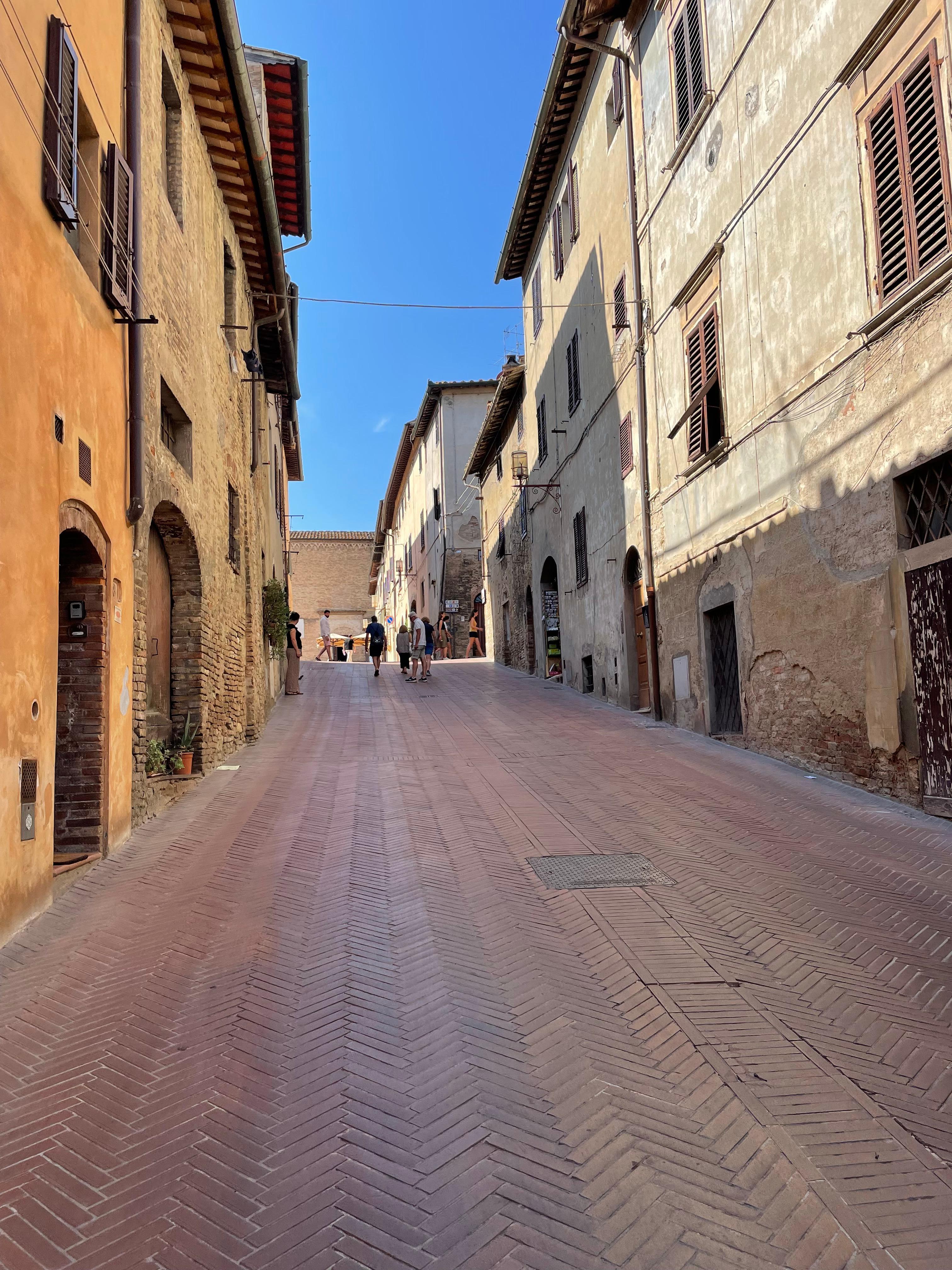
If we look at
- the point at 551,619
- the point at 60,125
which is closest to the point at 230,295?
the point at 60,125

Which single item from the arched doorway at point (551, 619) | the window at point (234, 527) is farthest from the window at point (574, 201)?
the window at point (234, 527)

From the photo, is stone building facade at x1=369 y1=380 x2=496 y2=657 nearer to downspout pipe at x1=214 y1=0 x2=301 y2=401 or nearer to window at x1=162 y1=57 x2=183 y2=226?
downspout pipe at x1=214 y1=0 x2=301 y2=401

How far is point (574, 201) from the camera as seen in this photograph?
20266 mm

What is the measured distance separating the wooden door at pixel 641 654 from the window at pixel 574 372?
18.0ft

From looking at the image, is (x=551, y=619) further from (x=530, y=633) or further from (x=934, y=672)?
(x=934, y=672)

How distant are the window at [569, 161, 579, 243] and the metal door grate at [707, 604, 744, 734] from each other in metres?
10.4

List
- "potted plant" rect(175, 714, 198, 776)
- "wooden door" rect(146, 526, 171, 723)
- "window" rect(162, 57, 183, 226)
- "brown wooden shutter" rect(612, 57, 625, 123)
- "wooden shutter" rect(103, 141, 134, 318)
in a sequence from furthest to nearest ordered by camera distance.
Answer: "brown wooden shutter" rect(612, 57, 625, 123) → "potted plant" rect(175, 714, 198, 776) → "window" rect(162, 57, 183, 226) → "wooden door" rect(146, 526, 171, 723) → "wooden shutter" rect(103, 141, 134, 318)

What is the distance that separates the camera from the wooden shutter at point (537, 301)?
23.9 metres

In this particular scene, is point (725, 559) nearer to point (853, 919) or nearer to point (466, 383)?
point (853, 919)

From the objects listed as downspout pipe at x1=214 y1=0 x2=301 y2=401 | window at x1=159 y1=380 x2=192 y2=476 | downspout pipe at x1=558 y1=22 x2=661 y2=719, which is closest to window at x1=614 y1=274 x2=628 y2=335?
downspout pipe at x1=558 y1=22 x2=661 y2=719

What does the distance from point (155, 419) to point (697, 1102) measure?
298 inches

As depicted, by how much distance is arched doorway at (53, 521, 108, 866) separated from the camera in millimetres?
7430

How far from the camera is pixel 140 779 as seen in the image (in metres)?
8.68

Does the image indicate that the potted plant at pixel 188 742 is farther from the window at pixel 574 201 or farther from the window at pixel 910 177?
the window at pixel 574 201
